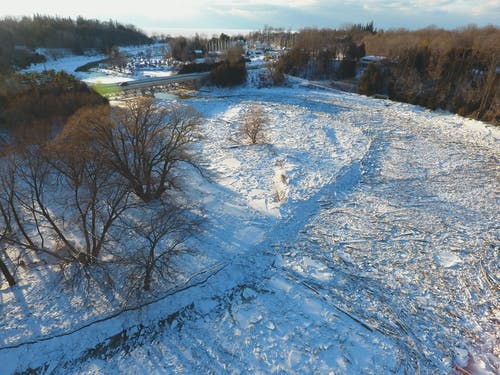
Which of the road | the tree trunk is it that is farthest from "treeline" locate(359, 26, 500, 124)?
the tree trunk

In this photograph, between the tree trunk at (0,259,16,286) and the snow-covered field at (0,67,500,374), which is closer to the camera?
the snow-covered field at (0,67,500,374)

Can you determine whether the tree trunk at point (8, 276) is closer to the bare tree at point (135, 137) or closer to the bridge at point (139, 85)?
the bare tree at point (135, 137)

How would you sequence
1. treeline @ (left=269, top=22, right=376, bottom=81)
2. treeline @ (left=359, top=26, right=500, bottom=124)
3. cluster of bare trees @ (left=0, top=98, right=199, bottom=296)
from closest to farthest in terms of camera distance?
cluster of bare trees @ (left=0, top=98, right=199, bottom=296) < treeline @ (left=359, top=26, right=500, bottom=124) < treeline @ (left=269, top=22, right=376, bottom=81)

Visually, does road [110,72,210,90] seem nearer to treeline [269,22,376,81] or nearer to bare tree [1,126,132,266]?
treeline [269,22,376,81]

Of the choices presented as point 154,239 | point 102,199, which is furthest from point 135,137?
point 154,239

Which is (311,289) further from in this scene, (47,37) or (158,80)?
(47,37)

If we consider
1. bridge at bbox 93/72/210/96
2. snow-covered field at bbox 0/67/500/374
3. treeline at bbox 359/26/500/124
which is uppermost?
treeline at bbox 359/26/500/124

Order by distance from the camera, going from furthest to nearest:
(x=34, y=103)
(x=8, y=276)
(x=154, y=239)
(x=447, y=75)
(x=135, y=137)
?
(x=447, y=75), (x=34, y=103), (x=135, y=137), (x=8, y=276), (x=154, y=239)

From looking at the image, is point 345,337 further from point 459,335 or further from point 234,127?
point 234,127
